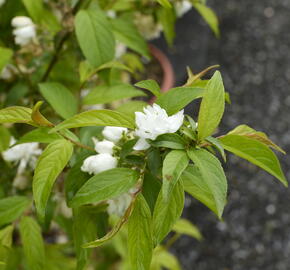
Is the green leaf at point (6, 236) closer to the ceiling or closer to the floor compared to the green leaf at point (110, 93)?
closer to the floor

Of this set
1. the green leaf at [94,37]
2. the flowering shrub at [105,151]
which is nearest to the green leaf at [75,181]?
the flowering shrub at [105,151]

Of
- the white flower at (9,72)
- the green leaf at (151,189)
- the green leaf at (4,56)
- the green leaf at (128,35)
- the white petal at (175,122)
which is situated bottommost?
the white flower at (9,72)

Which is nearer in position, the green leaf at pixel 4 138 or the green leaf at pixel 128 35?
the green leaf at pixel 4 138

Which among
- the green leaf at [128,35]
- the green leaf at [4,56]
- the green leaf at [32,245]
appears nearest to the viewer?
the green leaf at [32,245]

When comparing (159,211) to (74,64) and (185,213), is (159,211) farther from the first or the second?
(185,213)

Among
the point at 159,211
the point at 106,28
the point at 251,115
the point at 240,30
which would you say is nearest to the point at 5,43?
the point at 106,28

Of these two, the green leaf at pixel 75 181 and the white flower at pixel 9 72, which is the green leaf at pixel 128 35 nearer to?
the white flower at pixel 9 72
